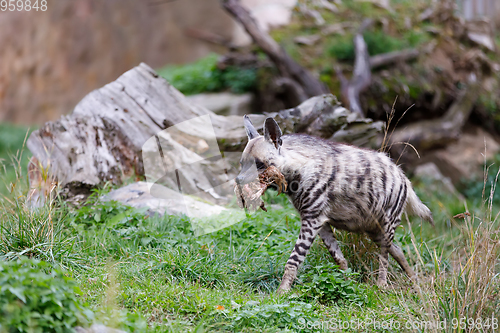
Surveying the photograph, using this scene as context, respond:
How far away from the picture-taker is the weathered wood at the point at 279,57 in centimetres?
875

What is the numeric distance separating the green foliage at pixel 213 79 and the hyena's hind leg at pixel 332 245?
240 inches

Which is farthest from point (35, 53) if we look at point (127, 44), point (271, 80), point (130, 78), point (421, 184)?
point (421, 184)

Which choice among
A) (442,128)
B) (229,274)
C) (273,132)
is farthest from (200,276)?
(442,128)

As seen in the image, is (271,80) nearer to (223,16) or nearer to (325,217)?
(325,217)

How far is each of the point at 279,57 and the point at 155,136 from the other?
162 inches

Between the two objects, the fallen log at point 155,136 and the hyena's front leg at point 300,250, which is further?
the fallen log at point 155,136

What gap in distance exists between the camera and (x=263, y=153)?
3.88 meters

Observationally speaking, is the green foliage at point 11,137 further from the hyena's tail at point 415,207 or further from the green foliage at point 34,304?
the hyena's tail at point 415,207

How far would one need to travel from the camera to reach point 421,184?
358 inches

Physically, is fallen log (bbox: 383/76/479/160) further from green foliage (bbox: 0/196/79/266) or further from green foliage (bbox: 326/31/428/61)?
green foliage (bbox: 0/196/79/266)

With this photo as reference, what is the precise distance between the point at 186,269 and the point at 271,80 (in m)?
6.35

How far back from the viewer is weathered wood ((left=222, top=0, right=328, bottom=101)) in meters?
8.75

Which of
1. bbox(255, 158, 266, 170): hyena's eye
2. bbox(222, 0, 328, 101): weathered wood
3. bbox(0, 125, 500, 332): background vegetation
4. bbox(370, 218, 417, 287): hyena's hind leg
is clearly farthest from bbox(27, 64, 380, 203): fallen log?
bbox(222, 0, 328, 101): weathered wood

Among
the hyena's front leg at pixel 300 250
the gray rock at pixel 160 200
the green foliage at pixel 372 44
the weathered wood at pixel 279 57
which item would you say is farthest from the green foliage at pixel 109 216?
the green foliage at pixel 372 44
